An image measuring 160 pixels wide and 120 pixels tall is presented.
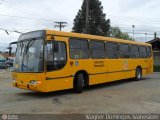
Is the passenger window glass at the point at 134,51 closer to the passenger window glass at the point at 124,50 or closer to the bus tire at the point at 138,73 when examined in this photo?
the passenger window glass at the point at 124,50

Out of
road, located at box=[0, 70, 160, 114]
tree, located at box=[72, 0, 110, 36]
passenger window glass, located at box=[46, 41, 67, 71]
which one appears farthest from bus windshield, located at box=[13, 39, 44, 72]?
tree, located at box=[72, 0, 110, 36]

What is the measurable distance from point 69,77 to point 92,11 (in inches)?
1624

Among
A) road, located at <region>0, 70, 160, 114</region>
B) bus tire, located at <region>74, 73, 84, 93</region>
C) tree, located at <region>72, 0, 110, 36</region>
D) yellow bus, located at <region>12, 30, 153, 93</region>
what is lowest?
road, located at <region>0, 70, 160, 114</region>

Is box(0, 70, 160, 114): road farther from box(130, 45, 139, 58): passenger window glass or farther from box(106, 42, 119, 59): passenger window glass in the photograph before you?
box(130, 45, 139, 58): passenger window glass

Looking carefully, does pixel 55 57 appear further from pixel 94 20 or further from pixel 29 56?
pixel 94 20

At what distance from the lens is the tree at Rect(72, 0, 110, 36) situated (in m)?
53.7

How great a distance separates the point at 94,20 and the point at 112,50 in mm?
35670

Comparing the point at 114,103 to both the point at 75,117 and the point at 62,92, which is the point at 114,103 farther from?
the point at 62,92

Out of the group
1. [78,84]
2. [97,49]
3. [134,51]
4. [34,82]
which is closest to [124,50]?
[134,51]

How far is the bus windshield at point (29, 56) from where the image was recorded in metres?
13.9

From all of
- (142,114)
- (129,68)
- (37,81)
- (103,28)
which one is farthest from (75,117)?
(103,28)

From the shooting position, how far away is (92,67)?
1698 cm

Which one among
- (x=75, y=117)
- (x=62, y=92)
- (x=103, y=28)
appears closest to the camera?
(x=75, y=117)

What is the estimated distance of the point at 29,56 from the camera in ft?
47.2
